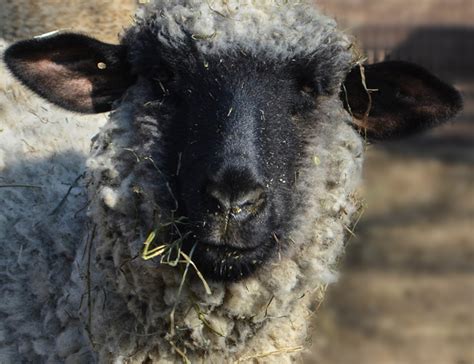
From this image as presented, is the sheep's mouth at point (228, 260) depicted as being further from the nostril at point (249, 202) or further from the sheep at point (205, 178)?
the nostril at point (249, 202)

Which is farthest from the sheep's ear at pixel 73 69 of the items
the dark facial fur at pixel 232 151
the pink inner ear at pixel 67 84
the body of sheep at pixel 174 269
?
the dark facial fur at pixel 232 151

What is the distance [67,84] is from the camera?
117 inches

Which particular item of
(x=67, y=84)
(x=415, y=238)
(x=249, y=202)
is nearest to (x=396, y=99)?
(x=249, y=202)

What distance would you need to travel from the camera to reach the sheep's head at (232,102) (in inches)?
96.3

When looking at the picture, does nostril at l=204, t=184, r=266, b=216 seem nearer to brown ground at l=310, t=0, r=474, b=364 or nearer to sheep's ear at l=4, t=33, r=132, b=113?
sheep's ear at l=4, t=33, r=132, b=113

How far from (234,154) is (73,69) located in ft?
2.64

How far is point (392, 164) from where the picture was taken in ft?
24.8

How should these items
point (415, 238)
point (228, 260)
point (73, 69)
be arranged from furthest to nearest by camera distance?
1. point (415, 238)
2. point (73, 69)
3. point (228, 260)

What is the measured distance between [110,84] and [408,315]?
463 centimetres

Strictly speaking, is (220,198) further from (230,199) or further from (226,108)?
(226,108)

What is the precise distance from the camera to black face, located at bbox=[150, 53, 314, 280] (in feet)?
7.88

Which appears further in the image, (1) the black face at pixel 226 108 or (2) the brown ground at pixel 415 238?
(2) the brown ground at pixel 415 238

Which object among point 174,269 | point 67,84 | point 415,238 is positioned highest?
point 67,84

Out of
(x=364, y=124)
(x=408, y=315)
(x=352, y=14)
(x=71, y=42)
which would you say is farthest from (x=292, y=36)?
(x=408, y=315)
